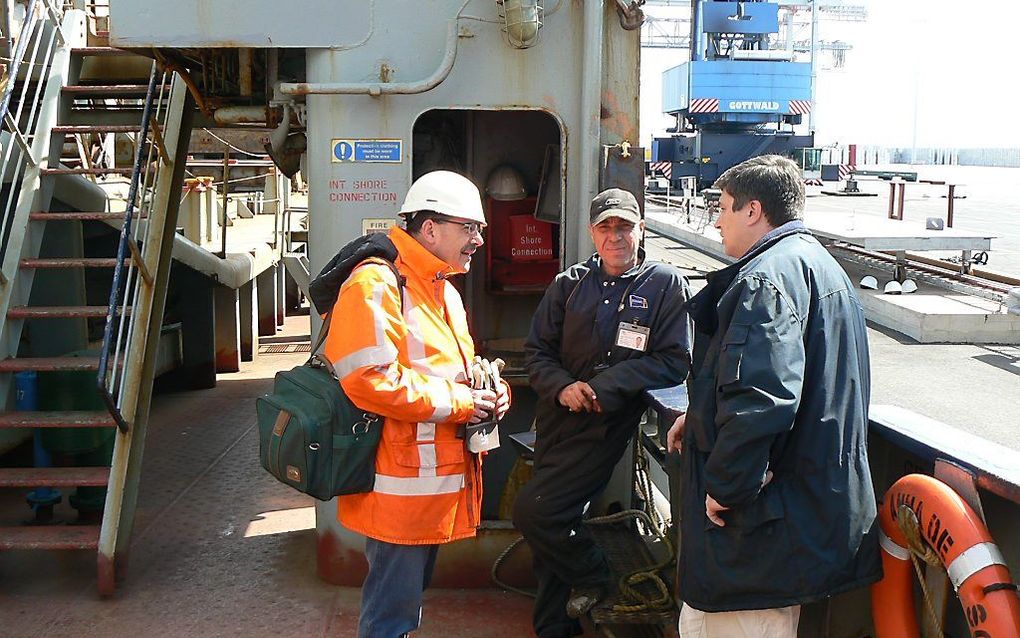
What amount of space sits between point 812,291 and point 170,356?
25.5ft

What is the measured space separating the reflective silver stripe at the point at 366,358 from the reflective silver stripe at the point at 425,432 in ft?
0.95

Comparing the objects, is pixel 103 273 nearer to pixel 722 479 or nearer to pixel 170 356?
pixel 170 356

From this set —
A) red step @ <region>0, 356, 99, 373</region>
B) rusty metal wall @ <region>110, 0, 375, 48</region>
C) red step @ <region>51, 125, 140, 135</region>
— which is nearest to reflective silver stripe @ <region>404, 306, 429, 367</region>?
rusty metal wall @ <region>110, 0, 375, 48</region>

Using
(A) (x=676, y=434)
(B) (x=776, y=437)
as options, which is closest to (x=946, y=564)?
(B) (x=776, y=437)

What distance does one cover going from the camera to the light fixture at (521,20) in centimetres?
457

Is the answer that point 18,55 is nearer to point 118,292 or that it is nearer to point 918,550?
point 118,292

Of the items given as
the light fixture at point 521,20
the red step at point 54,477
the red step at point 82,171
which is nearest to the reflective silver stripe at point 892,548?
the light fixture at point 521,20

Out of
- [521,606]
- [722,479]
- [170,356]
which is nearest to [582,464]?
[521,606]

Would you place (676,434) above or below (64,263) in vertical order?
below

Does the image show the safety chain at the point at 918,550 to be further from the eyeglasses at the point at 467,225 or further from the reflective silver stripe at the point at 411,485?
the eyeglasses at the point at 467,225

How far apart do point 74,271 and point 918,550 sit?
20.5 ft

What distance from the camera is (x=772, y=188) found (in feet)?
9.80

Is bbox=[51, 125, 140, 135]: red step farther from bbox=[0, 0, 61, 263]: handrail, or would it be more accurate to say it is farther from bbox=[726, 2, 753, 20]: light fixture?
bbox=[726, 2, 753, 20]: light fixture

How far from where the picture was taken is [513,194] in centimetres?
595
